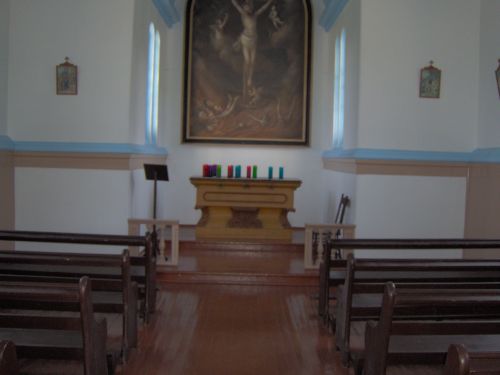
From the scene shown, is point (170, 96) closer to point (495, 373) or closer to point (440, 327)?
point (440, 327)

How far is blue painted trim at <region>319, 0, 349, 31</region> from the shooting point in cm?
948

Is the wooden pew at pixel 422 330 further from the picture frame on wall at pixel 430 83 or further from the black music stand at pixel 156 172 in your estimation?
the black music stand at pixel 156 172

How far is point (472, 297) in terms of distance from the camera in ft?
9.14

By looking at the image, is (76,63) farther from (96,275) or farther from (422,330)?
(422,330)

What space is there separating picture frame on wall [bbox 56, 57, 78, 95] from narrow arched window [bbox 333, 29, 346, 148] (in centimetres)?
433

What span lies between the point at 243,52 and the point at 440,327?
29.4 feet

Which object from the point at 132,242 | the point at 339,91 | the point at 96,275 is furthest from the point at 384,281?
the point at 339,91

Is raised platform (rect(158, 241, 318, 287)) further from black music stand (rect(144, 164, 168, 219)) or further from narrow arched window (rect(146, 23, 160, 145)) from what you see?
narrow arched window (rect(146, 23, 160, 145))

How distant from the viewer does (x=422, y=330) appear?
2.93 metres

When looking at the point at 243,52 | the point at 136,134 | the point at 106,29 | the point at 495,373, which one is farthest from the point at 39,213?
the point at 495,373

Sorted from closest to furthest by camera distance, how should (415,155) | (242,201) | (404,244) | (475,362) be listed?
1. (475,362)
2. (404,244)
3. (415,155)
4. (242,201)

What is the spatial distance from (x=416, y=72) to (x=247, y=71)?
13.5 feet

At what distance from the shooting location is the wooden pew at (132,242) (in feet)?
15.3

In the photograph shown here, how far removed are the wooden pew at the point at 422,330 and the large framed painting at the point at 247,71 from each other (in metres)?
8.03
